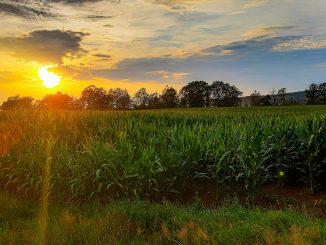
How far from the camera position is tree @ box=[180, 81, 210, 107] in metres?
93.4

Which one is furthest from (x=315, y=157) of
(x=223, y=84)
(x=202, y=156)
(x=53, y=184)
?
(x=223, y=84)

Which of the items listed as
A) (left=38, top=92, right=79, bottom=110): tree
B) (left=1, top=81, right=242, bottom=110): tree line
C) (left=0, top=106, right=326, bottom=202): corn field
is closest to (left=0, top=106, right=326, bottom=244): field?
(left=0, top=106, right=326, bottom=202): corn field

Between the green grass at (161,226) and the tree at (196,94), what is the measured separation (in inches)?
3316

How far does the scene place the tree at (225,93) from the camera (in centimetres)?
9927

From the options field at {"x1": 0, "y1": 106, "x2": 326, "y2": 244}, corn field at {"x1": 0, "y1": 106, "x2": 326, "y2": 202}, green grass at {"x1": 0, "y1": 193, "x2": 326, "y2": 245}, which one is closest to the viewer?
green grass at {"x1": 0, "y1": 193, "x2": 326, "y2": 245}

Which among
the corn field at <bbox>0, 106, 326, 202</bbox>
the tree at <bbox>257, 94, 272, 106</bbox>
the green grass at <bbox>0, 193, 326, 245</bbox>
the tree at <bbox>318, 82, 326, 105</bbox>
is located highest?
the tree at <bbox>318, 82, 326, 105</bbox>

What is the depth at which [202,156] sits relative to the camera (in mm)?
9297

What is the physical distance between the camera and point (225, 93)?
104562 millimetres

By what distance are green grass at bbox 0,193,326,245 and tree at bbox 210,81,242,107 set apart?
91.2m

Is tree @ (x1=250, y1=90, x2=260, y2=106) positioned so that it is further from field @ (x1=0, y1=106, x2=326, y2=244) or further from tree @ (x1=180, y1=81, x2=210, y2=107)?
field @ (x1=0, y1=106, x2=326, y2=244)

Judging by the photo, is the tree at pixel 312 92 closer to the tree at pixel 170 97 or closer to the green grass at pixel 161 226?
the tree at pixel 170 97

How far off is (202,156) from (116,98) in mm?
86048

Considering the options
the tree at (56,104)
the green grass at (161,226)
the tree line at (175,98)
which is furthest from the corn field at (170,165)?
the tree line at (175,98)

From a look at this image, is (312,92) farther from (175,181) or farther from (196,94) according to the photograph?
(175,181)
